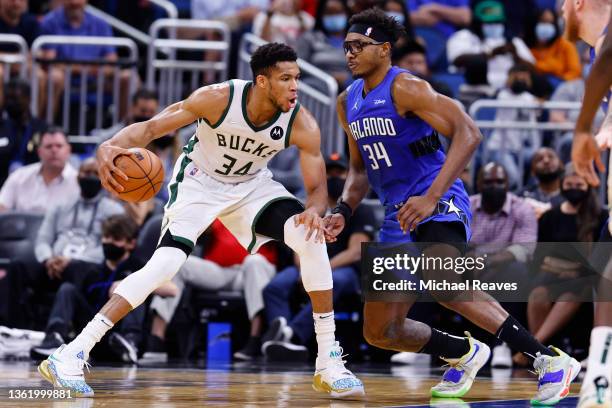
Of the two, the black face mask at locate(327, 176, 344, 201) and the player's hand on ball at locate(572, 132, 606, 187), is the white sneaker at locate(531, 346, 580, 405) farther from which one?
the black face mask at locate(327, 176, 344, 201)

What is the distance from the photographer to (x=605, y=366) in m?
4.47

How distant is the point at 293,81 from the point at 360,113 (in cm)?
46

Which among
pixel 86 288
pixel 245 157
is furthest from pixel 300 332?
pixel 245 157

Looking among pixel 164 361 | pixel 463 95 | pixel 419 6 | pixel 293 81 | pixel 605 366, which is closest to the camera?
pixel 605 366

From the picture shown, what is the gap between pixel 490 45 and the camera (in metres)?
14.6

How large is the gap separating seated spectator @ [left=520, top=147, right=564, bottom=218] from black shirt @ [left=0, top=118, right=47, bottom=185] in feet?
16.7

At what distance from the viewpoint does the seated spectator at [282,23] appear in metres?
13.8

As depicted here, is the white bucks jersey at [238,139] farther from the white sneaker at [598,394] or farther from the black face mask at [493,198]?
the black face mask at [493,198]

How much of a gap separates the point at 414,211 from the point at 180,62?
23.8 feet

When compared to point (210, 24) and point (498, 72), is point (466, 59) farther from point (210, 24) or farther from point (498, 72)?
point (210, 24)

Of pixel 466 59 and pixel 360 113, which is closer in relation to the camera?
pixel 360 113

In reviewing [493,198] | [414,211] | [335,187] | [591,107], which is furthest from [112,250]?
[591,107]

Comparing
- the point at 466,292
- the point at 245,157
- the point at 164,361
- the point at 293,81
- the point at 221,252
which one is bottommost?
the point at 164,361

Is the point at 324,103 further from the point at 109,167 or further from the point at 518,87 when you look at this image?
the point at 109,167
